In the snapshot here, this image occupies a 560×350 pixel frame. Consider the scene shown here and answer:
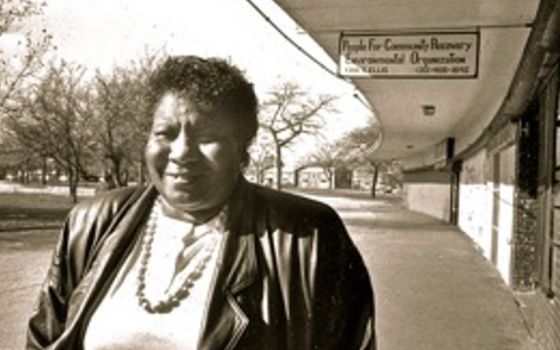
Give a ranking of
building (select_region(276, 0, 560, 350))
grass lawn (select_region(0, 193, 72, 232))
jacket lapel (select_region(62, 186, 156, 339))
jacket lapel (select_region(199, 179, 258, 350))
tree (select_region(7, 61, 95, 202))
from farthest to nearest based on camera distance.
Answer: tree (select_region(7, 61, 95, 202)) → grass lawn (select_region(0, 193, 72, 232)) → building (select_region(276, 0, 560, 350)) → jacket lapel (select_region(62, 186, 156, 339)) → jacket lapel (select_region(199, 179, 258, 350))

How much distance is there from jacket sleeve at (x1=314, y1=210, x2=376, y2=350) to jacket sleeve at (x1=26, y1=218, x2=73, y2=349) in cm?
50

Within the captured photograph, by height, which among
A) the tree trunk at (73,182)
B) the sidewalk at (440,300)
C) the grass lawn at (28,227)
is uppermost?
the tree trunk at (73,182)

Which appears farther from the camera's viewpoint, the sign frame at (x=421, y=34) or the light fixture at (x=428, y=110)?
the light fixture at (x=428, y=110)

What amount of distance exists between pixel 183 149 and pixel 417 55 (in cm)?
438

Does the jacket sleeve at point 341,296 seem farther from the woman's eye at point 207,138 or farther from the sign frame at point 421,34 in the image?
the sign frame at point 421,34

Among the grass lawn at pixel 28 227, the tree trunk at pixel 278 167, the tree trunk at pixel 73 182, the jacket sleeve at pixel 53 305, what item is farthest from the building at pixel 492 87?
the tree trunk at pixel 73 182

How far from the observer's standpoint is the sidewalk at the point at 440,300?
562 centimetres

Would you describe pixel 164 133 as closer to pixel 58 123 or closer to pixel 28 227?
pixel 28 227

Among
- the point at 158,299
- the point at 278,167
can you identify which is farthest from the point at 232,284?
the point at 278,167

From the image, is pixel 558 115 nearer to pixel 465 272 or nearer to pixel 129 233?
pixel 129 233

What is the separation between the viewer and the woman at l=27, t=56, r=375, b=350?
1.17 meters

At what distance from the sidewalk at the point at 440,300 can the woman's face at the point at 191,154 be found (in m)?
4.31

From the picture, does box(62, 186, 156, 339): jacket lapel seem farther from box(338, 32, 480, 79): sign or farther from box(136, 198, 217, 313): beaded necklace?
box(338, 32, 480, 79): sign

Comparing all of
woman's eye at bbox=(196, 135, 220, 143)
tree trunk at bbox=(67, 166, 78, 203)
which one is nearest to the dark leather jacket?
woman's eye at bbox=(196, 135, 220, 143)
